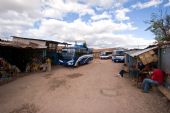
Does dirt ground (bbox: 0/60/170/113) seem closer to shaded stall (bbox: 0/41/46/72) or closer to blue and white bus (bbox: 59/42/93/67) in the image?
shaded stall (bbox: 0/41/46/72)

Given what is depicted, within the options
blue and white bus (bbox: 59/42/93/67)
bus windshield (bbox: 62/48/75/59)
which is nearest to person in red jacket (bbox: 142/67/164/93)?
blue and white bus (bbox: 59/42/93/67)

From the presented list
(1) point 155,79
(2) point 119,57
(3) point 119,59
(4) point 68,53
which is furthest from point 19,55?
(2) point 119,57

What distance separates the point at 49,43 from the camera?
28516mm

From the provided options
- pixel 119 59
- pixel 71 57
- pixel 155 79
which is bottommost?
pixel 155 79

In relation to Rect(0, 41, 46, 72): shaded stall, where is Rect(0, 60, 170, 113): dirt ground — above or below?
below

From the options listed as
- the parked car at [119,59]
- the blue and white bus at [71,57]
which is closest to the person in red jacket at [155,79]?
the blue and white bus at [71,57]

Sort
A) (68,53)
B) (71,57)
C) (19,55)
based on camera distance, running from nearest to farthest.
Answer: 1. (19,55)
2. (71,57)
3. (68,53)

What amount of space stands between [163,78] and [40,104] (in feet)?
23.7

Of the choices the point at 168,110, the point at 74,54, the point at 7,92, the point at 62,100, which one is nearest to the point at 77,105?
the point at 62,100

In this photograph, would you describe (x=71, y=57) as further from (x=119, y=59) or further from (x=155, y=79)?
(x=155, y=79)

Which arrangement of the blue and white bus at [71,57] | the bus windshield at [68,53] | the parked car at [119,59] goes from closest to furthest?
1. the blue and white bus at [71,57]
2. the bus windshield at [68,53]
3. the parked car at [119,59]

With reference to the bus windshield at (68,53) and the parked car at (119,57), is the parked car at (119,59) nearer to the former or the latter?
the parked car at (119,57)

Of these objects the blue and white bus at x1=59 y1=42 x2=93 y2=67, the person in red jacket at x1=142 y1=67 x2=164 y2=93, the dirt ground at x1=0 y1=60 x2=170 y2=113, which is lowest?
the dirt ground at x1=0 y1=60 x2=170 y2=113

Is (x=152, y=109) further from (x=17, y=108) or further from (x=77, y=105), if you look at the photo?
(x=17, y=108)
